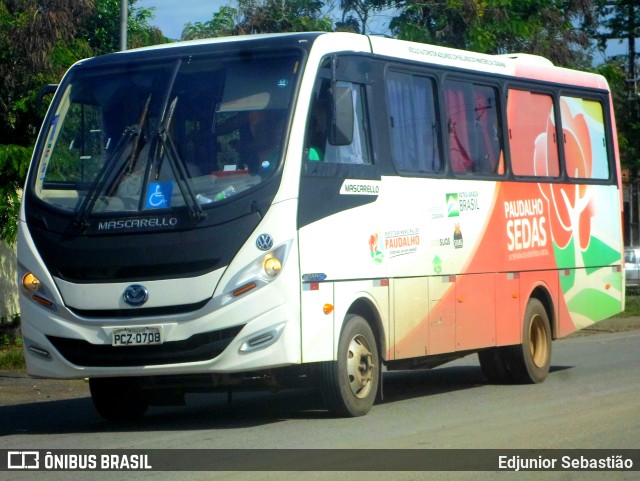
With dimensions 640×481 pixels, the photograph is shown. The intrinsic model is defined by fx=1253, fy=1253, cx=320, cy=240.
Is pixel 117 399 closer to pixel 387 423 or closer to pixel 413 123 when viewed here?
pixel 387 423

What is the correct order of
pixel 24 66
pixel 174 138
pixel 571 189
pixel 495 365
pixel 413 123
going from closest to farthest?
pixel 174 138, pixel 413 123, pixel 495 365, pixel 571 189, pixel 24 66

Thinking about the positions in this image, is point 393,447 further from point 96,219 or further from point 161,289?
point 96,219

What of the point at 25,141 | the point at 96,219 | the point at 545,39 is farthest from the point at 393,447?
the point at 545,39

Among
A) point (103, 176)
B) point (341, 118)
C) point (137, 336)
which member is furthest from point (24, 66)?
point (137, 336)

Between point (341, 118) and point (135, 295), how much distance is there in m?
2.23

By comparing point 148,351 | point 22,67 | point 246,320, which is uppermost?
point 22,67

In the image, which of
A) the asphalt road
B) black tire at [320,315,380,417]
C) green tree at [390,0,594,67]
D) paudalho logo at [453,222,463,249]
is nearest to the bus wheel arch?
the asphalt road

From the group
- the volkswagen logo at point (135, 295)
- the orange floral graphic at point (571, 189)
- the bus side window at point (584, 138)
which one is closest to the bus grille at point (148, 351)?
the volkswagen logo at point (135, 295)

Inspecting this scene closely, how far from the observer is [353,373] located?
10.7 metres

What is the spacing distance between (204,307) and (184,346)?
13.9 inches

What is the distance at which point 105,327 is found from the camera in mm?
9984

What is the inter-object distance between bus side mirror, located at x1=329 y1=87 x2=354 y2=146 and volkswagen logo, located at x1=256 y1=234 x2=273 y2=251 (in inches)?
→ 40.4

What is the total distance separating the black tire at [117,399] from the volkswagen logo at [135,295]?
1341 mm

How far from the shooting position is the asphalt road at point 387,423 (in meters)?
9.05
